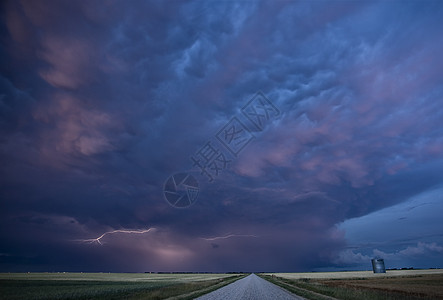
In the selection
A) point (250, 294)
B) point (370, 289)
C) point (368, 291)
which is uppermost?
point (250, 294)

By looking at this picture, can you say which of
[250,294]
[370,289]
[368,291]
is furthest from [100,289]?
[370,289]

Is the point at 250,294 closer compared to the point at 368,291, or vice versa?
the point at 250,294

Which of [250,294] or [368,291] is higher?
[250,294]

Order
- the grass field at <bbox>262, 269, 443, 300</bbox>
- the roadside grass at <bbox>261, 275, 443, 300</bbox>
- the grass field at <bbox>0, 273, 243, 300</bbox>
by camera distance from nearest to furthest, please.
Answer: the roadside grass at <bbox>261, 275, 443, 300</bbox> → the grass field at <bbox>262, 269, 443, 300</bbox> → the grass field at <bbox>0, 273, 243, 300</bbox>

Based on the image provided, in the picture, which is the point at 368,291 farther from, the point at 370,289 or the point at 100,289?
the point at 100,289

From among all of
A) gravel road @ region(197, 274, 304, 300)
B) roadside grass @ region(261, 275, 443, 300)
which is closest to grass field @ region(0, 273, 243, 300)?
gravel road @ region(197, 274, 304, 300)

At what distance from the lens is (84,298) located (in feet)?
81.0

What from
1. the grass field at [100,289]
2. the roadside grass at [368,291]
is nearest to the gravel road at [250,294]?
the roadside grass at [368,291]

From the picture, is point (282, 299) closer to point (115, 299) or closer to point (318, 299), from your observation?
point (318, 299)

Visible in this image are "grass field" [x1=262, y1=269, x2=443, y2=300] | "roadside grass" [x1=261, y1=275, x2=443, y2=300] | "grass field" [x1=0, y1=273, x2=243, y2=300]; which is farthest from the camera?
"grass field" [x1=0, y1=273, x2=243, y2=300]

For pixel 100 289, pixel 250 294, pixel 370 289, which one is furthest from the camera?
pixel 100 289

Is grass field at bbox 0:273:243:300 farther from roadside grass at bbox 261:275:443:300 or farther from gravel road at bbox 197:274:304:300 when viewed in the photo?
roadside grass at bbox 261:275:443:300

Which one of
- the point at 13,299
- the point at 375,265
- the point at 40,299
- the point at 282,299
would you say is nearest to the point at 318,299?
the point at 282,299

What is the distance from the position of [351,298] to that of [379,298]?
2544mm
